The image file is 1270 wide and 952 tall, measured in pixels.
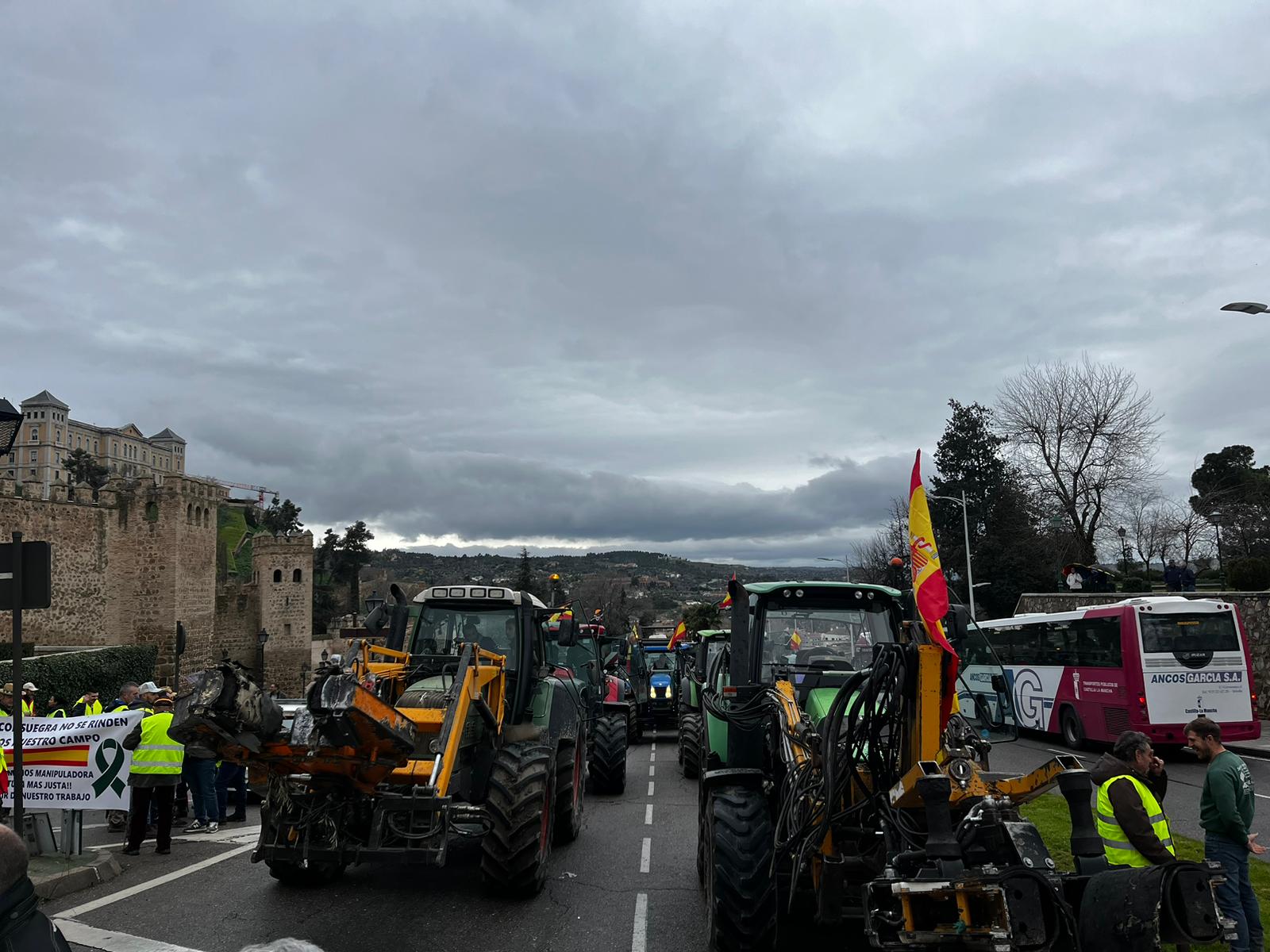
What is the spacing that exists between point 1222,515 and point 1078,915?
4321 cm

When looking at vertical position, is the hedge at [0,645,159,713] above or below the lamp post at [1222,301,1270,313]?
below

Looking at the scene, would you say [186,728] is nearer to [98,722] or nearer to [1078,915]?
[98,722]

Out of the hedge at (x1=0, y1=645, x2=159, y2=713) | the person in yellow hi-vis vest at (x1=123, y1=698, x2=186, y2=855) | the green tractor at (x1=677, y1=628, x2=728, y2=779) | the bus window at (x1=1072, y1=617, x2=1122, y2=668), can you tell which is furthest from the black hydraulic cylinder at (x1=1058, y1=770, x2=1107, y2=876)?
the hedge at (x1=0, y1=645, x2=159, y2=713)

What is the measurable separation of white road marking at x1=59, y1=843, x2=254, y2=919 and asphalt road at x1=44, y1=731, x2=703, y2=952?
1cm

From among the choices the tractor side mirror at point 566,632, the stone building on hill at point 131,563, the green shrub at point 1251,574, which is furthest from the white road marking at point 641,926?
the stone building on hill at point 131,563

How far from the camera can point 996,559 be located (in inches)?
1780

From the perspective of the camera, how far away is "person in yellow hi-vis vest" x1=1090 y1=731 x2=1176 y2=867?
16.8 feet

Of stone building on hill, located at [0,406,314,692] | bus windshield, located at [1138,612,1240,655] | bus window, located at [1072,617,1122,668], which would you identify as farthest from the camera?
stone building on hill, located at [0,406,314,692]

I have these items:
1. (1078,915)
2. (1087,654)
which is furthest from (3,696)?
Result: (1087,654)

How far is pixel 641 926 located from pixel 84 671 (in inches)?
1117

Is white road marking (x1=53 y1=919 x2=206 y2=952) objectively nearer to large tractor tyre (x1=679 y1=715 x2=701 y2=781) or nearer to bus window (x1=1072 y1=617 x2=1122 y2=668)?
large tractor tyre (x1=679 y1=715 x2=701 y2=781)

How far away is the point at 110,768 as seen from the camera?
948 cm

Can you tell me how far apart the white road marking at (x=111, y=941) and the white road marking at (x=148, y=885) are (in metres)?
0.44

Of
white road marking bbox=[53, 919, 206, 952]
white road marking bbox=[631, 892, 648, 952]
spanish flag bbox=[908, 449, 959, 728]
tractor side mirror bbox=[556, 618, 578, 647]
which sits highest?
spanish flag bbox=[908, 449, 959, 728]
